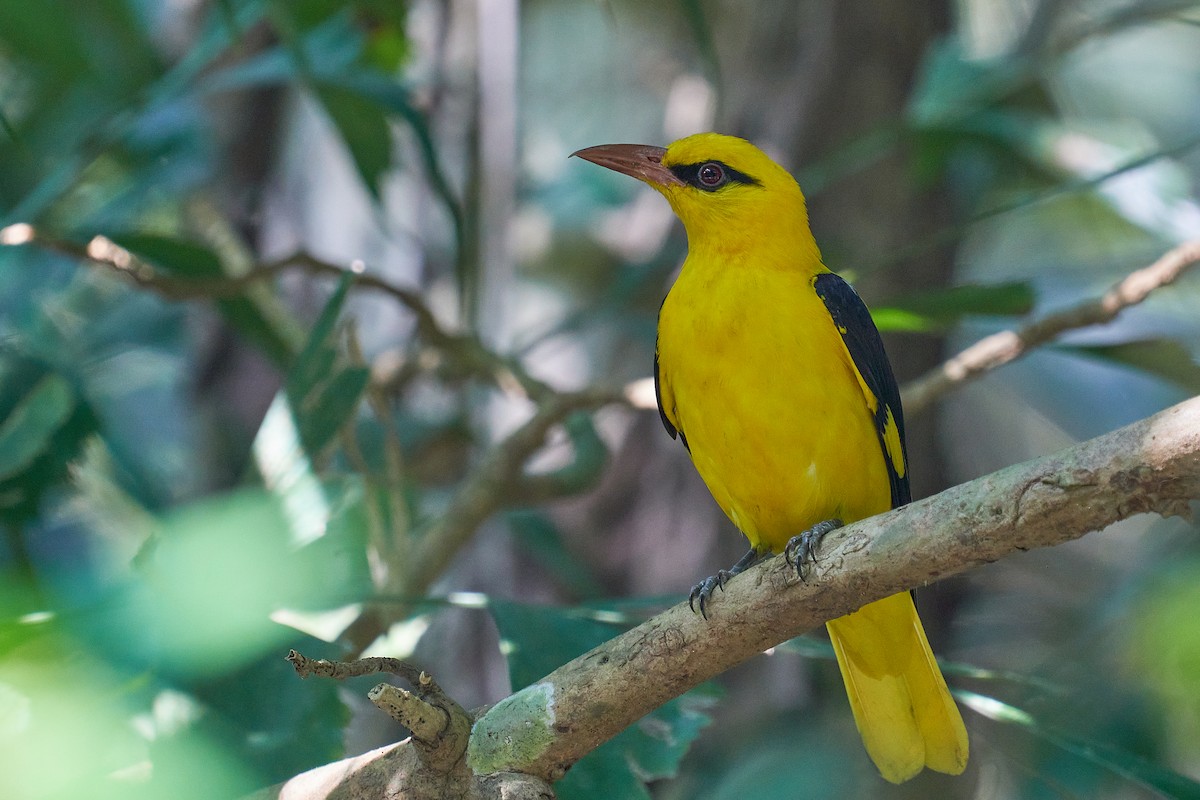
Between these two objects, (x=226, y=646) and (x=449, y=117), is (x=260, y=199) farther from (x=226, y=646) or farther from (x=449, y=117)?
(x=226, y=646)

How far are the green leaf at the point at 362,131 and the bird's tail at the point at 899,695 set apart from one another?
2481mm

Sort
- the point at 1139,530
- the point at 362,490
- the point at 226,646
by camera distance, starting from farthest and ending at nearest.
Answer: the point at 1139,530, the point at 362,490, the point at 226,646

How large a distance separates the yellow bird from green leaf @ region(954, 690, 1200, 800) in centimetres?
12

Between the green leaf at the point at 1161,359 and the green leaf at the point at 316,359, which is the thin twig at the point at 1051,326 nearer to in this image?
the green leaf at the point at 1161,359

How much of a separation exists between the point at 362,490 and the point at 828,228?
2.64 metres

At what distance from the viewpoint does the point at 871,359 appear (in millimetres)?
3545

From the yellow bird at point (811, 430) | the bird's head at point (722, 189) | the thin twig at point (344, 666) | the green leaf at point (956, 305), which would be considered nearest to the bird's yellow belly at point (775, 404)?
the yellow bird at point (811, 430)

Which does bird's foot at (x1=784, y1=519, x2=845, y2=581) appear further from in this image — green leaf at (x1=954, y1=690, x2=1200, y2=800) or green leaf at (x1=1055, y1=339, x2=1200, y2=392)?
green leaf at (x1=1055, y1=339, x2=1200, y2=392)

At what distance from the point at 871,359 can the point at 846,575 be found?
50.0 inches

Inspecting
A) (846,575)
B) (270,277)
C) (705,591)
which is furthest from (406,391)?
(846,575)

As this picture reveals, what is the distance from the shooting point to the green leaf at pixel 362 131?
4.63 meters

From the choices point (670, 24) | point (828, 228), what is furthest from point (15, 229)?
point (670, 24)

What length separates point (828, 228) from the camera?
5746 mm

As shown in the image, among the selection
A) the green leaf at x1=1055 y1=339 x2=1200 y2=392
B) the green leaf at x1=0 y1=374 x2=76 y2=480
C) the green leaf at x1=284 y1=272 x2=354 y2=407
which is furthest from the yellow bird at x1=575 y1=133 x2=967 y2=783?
the green leaf at x1=0 y1=374 x2=76 y2=480
